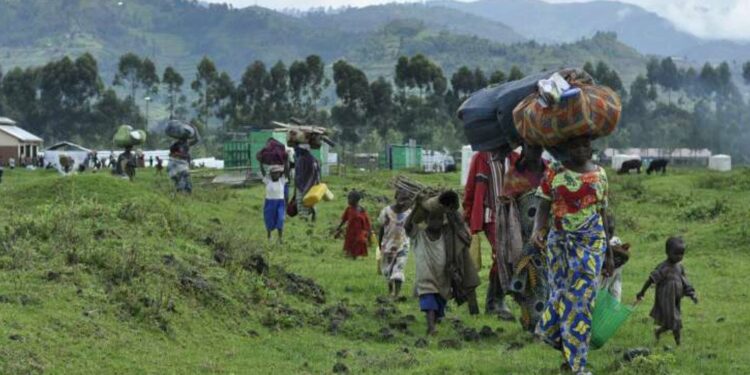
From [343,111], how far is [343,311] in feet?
224

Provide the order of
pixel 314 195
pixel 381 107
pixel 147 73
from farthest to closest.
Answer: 1. pixel 147 73
2. pixel 381 107
3. pixel 314 195

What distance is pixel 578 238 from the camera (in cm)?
758

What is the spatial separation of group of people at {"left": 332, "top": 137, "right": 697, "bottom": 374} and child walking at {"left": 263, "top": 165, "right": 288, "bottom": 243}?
4454mm

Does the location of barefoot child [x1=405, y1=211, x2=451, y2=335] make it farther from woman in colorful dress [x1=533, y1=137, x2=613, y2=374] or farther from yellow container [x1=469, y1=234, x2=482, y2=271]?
woman in colorful dress [x1=533, y1=137, x2=613, y2=374]

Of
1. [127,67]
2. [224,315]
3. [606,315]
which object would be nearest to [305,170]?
[224,315]

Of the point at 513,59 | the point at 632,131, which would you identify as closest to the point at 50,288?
the point at 632,131

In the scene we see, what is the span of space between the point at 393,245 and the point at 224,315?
3327 mm

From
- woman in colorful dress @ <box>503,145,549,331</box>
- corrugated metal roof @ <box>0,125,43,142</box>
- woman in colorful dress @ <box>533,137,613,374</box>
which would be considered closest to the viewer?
woman in colorful dress @ <box>533,137,613,374</box>

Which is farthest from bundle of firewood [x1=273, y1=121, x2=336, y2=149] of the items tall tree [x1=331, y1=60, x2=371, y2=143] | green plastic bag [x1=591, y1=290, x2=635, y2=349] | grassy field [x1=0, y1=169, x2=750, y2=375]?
tall tree [x1=331, y1=60, x2=371, y2=143]

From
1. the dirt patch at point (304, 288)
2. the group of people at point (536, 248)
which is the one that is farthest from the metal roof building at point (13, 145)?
the group of people at point (536, 248)

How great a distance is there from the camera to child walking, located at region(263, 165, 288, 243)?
1675 centimetres

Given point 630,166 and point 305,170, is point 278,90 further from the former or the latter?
point 305,170

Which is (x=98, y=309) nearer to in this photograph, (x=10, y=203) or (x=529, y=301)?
(x=529, y=301)

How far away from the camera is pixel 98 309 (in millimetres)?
8570
